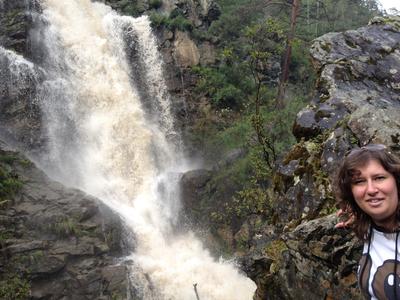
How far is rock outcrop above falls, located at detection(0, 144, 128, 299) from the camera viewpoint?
12.0 meters

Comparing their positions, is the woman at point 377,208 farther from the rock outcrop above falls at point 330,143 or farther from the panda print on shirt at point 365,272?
the rock outcrop above falls at point 330,143

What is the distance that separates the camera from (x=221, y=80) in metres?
21.2

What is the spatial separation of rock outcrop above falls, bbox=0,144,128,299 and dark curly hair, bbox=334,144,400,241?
11.3 m

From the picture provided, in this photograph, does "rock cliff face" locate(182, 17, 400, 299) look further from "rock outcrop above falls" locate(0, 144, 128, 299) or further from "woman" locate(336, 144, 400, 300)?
"rock outcrop above falls" locate(0, 144, 128, 299)

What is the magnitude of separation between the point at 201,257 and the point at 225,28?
13.9m

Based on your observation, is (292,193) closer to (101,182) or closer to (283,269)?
(283,269)

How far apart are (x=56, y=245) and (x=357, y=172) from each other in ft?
40.2

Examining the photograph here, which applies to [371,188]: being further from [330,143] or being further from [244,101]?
[244,101]

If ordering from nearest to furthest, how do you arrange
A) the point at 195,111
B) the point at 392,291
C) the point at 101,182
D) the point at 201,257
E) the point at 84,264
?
1. the point at 392,291
2. the point at 84,264
3. the point at 201,257
4. the point at 101,182
5. the point at 195,111

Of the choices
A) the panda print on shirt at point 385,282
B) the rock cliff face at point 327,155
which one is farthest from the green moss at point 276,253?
the panda print on shirt at point 385,282

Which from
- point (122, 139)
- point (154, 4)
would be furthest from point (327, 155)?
point (154, 4)

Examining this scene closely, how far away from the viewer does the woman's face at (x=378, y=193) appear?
1.85 meters

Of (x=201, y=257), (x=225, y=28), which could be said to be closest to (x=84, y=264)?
(x=201, y=257)

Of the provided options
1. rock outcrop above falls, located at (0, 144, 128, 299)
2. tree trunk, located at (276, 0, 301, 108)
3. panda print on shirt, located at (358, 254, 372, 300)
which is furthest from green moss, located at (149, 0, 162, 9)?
panda print on shirt, located at (358, 254, 372, 300)
